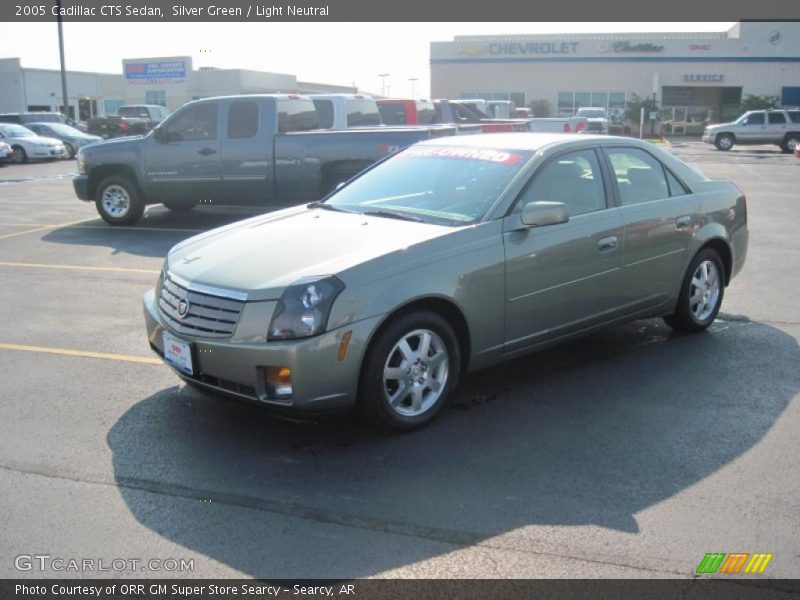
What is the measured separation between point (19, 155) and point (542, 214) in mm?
28459

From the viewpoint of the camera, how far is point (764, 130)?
3744 cm

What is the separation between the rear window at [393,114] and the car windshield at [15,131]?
16782 mm

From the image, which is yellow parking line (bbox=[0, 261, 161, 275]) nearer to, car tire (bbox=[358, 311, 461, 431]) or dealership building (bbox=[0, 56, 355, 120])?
car tire (bbox=[358, 311, 461, 431])

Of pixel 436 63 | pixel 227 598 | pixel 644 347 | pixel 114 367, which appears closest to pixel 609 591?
pixel 227 598

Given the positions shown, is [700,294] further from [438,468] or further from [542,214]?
[438,468]

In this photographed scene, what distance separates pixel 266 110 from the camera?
12344 mm

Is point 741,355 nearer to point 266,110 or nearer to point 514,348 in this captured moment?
point 514,348

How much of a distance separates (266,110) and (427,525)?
9.75 meters

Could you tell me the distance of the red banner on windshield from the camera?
216 inches

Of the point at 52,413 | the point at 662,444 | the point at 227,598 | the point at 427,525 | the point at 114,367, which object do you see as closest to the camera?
the point at 227,598

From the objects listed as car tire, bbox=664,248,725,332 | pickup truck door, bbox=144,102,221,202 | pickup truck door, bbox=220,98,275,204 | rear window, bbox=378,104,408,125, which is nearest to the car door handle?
car tire, bbox=664,248,725,332

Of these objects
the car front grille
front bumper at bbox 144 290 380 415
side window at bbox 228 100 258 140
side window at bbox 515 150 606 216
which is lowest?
front bumper at bbox 144 290 380 415

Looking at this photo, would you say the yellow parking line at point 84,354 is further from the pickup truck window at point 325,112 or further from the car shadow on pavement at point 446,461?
the pickup truck window at point 325,112

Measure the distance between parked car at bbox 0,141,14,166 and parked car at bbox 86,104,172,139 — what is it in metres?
8.66
